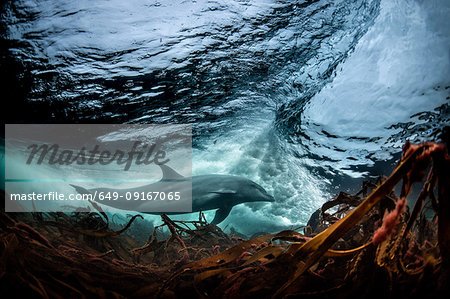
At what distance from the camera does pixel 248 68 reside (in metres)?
7.04

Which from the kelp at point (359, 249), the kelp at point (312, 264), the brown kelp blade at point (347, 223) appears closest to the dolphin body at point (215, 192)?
the kelp at point (312, 264)

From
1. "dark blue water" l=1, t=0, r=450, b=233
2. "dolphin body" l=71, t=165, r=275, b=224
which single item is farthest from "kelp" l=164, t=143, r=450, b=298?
"dolphin body" l=71, t=165, r=275, b=224

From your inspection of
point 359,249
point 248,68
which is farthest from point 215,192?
point 359,249

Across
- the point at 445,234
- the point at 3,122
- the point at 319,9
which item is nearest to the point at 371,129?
the point at 319,9

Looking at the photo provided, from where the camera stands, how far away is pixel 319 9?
5059mm

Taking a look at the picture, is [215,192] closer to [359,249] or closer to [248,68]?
[248,68]

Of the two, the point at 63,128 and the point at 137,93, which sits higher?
the point at 63,128

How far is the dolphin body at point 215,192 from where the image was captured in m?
9.38

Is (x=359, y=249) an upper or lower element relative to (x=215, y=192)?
lower

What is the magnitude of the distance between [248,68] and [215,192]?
17.9 ft

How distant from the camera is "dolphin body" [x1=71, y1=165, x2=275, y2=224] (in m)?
9.38

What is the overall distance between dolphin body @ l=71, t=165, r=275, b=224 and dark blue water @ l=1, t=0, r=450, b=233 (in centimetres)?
308

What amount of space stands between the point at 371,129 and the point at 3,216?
10792 millimetres

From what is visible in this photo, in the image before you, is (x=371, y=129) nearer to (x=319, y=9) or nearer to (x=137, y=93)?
(x=319, y=9)
